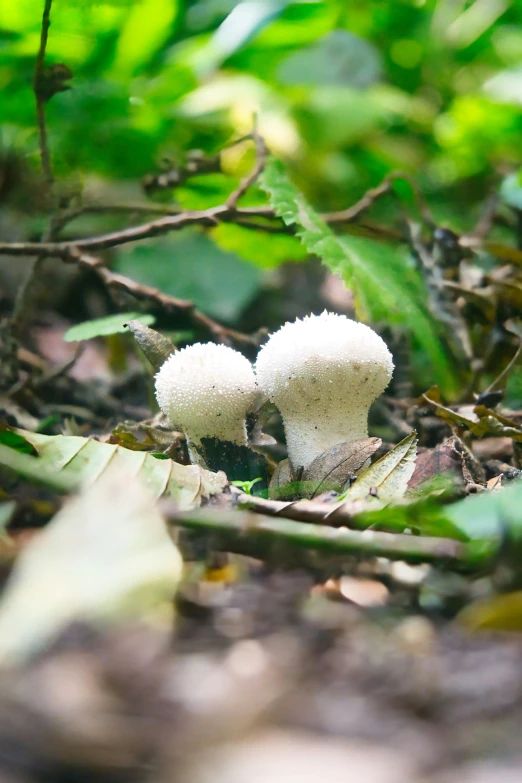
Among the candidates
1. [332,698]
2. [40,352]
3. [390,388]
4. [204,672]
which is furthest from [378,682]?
[40,352]

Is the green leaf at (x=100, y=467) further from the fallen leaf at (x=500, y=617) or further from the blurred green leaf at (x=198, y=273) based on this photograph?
the blurred green leaf at (x=198, y=273)

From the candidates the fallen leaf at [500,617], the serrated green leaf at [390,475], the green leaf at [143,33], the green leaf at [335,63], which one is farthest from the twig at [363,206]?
the fallen leaf at [500,617]

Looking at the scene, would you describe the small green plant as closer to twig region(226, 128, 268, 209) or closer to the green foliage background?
the green foliage background

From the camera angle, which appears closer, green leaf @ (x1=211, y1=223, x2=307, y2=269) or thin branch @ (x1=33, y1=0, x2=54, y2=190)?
thin branch @ (x1=33, y1=0, x2=54, y2=190)

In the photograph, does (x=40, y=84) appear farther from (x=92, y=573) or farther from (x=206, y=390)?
(x=92, y=573)

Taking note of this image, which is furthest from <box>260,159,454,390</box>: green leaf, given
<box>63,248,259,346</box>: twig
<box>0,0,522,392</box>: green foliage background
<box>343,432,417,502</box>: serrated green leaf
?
<box>343,432,417,502</box>: serrated green leaf

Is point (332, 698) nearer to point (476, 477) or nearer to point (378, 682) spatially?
point (378, 682)
